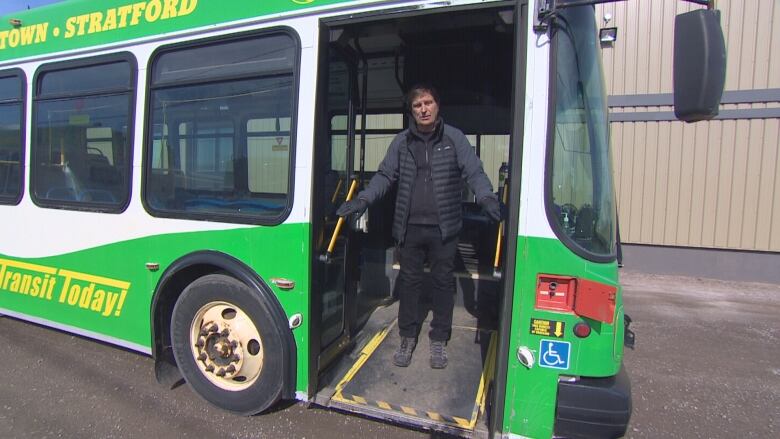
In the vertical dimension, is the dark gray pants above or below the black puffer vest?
below

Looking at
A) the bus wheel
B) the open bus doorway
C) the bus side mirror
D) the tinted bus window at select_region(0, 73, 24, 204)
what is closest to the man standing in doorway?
the open bus doorway

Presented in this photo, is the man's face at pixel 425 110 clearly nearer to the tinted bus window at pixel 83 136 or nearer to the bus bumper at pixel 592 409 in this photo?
the bus bumper at pixel 592 409

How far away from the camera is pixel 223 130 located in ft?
8.58

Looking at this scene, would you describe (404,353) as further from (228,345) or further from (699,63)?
(699,63)

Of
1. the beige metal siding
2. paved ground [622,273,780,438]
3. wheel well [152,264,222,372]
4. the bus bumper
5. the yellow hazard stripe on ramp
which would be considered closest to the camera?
the bus bumper

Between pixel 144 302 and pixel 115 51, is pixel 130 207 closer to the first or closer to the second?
pixel 144 302

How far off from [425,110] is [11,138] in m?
3.47

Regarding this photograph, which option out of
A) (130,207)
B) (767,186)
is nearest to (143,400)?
(130,207)

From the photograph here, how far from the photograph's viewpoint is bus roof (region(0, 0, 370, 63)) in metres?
2.46

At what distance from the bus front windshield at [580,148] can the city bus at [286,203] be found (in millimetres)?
13

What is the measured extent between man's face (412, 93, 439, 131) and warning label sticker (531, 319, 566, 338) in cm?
132

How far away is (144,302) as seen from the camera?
2844 millimetres

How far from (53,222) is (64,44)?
1.32 metres

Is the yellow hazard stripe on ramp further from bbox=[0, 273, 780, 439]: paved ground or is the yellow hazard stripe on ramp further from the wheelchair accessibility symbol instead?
the wheelchair accessibility symbol
